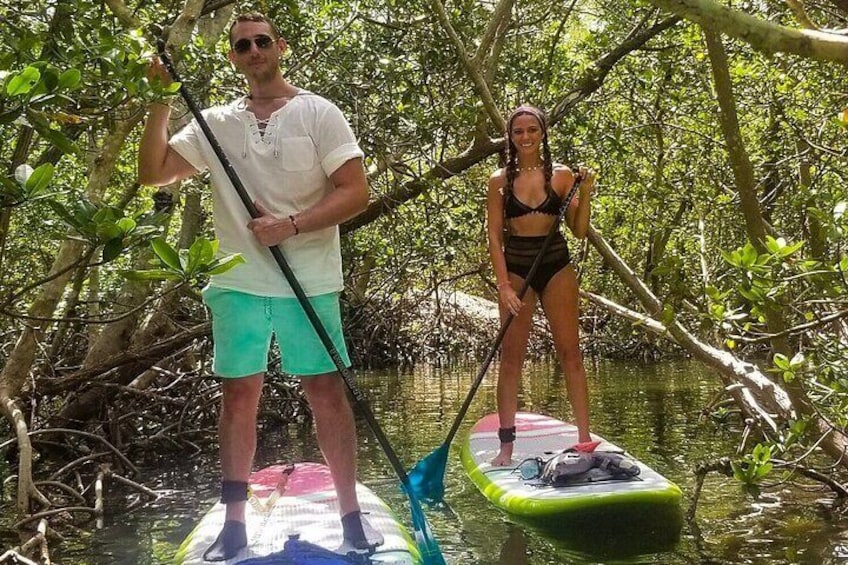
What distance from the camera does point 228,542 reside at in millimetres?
3145

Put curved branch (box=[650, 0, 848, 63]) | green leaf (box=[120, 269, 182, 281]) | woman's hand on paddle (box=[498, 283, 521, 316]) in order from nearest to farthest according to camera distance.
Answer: curved branch (box=[650, 0, 848, 63])
green leaf (box=[120, 269, 182, 281])
woman's hand on paddle (box=[498, 283, 521, 316])

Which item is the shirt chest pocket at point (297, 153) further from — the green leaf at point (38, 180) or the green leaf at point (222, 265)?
the green leaf at point (38, 180)

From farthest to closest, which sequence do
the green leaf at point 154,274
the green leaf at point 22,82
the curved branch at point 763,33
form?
the green leaf at point 154,274 < the green leaf at point 22,82 < the curved branch at point 763,33

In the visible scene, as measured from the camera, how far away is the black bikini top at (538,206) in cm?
468

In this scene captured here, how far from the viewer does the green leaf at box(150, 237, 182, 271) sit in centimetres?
186

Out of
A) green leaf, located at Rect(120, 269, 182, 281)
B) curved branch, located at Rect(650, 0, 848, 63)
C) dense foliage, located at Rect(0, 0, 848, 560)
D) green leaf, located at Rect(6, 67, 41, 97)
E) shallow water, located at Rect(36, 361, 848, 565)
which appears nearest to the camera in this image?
curved branch, located at Rect(650, 0, 848, 63)

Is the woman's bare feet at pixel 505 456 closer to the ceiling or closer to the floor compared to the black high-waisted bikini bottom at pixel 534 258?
closer to the floor

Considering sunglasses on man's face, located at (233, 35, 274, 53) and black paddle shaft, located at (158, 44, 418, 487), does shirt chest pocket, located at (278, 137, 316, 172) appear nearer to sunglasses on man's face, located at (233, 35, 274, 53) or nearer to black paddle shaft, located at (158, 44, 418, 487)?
black paddle shaft, located at (158, 44, 418, 487)

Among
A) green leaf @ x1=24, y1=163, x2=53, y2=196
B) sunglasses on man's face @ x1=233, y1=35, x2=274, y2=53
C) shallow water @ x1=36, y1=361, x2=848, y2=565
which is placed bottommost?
shallow water @ x1=36, y1=361, x2=848, y2=565

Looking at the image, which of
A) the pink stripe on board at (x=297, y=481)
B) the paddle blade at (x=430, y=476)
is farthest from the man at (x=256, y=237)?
the paddle blade at (x=430, y=476)

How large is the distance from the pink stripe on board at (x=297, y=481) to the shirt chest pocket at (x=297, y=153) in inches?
55.9

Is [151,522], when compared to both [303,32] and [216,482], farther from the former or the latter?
[303,32]

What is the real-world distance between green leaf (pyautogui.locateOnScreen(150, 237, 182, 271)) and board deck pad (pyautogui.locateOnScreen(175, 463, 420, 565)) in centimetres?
149

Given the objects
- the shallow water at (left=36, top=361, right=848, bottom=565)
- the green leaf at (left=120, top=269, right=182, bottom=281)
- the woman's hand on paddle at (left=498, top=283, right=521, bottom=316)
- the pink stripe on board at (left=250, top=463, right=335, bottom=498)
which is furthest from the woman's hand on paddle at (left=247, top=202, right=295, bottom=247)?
the woman's hand on paddle at (left=498, top=283, right=521, bottom=316)
